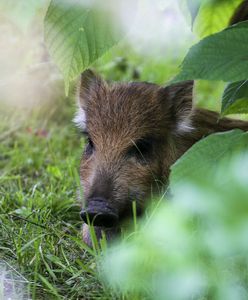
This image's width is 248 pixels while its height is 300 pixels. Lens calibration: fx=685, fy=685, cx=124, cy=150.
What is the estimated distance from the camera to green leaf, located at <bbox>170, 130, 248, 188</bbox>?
1812 millimetres

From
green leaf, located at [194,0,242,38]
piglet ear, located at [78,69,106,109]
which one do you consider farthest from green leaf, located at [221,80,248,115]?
piglet ear, located at [78,69,106,109]

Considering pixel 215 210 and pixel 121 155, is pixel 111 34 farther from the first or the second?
pixel 215 210

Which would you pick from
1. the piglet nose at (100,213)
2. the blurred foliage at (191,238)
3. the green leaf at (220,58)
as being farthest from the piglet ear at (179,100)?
the blurred foliage at (191,238)

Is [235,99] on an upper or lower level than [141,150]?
upper

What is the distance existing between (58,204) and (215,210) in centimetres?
294

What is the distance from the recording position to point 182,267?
1036mm

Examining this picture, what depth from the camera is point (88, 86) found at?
3869mm

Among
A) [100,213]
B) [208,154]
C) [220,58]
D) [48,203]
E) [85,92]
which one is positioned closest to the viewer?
[208,154]

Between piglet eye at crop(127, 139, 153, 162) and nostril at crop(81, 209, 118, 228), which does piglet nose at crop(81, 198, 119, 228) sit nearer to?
nostril at crop(81, 209, 118, 228)

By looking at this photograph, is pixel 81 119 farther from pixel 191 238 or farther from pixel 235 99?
pixel 191 238

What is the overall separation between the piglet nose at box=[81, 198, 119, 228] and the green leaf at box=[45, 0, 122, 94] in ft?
2.35

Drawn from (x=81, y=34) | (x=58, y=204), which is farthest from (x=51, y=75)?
(x=81, y=34)

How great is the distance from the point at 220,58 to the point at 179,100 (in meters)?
1.67

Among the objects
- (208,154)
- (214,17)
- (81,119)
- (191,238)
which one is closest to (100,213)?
(81,119)
